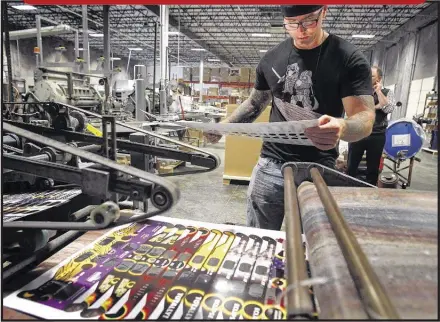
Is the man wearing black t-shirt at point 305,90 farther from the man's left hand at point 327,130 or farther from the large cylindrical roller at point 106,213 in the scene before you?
the large cylindrical roller at point 106,213

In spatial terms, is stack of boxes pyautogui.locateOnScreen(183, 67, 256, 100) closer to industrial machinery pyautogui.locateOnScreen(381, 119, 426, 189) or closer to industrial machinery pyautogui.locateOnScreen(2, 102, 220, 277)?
industrial machinery pyautogui.locateOnScreen(381, 119, 426, 189)

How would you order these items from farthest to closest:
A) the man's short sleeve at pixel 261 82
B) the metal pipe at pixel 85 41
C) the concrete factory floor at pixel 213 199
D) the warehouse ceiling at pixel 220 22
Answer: the warehouse ceiling at pixel 220 22 < the metal pipe at pixel 85 41 < the concrete factory floor at pixel 213 199 < the man's short sleeve at pixel 261 82

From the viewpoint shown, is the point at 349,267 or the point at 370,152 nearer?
the point at 349,267

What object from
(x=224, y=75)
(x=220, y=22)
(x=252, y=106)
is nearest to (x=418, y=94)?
(x=224, y=75)

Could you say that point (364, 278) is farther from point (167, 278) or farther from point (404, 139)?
point (404, 139)

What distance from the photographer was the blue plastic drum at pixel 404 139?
3705 mm

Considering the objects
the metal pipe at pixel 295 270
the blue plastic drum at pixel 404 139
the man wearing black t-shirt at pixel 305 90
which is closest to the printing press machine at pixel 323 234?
the metal pipe at pixel 295 270

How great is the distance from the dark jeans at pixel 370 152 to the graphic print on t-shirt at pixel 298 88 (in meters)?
2.17

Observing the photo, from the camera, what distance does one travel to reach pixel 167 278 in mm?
732

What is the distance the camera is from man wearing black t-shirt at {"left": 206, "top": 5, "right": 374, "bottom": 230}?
1.16m

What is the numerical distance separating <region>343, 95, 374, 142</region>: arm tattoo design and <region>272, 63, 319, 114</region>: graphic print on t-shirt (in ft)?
0.56

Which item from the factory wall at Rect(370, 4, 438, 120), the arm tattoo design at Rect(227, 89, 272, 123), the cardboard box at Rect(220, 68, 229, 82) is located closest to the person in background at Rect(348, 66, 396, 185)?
the arm tattoo design at Rect(227, 89, 272, 123)

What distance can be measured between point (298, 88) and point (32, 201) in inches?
40.8

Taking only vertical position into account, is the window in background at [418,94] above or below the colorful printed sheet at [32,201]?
above
